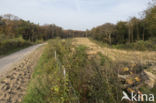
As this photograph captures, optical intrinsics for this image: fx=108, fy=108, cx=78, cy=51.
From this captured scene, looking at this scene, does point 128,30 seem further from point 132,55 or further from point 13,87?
point 13,87

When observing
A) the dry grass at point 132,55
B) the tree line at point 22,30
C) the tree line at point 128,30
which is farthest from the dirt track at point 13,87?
the tree line at point 22,30

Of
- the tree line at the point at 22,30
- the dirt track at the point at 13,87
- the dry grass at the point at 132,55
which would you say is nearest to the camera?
the dry grass at the point at 132,55

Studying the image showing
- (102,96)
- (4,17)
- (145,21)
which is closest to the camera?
(102,96)

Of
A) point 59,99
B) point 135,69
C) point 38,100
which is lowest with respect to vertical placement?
point 38,100

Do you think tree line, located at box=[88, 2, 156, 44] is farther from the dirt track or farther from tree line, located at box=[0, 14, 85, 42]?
tree line, located at box=[0, 14, 85, 42]

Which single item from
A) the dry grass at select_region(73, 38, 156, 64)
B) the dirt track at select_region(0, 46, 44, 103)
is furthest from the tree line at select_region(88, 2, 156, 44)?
the dirt track at select_region(0, 46, 44, 103)

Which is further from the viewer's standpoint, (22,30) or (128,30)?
(22,30)

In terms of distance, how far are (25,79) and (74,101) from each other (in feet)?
16.7

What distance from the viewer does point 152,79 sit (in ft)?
8.73

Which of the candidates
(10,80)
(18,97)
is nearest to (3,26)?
(10,80)

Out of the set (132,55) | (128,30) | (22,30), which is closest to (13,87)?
(132,55)

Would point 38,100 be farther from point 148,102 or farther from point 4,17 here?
point 4,17

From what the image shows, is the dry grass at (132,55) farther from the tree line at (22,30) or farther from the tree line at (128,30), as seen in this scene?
the tree line at (22,30)

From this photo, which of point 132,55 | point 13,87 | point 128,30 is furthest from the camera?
point 128,30
